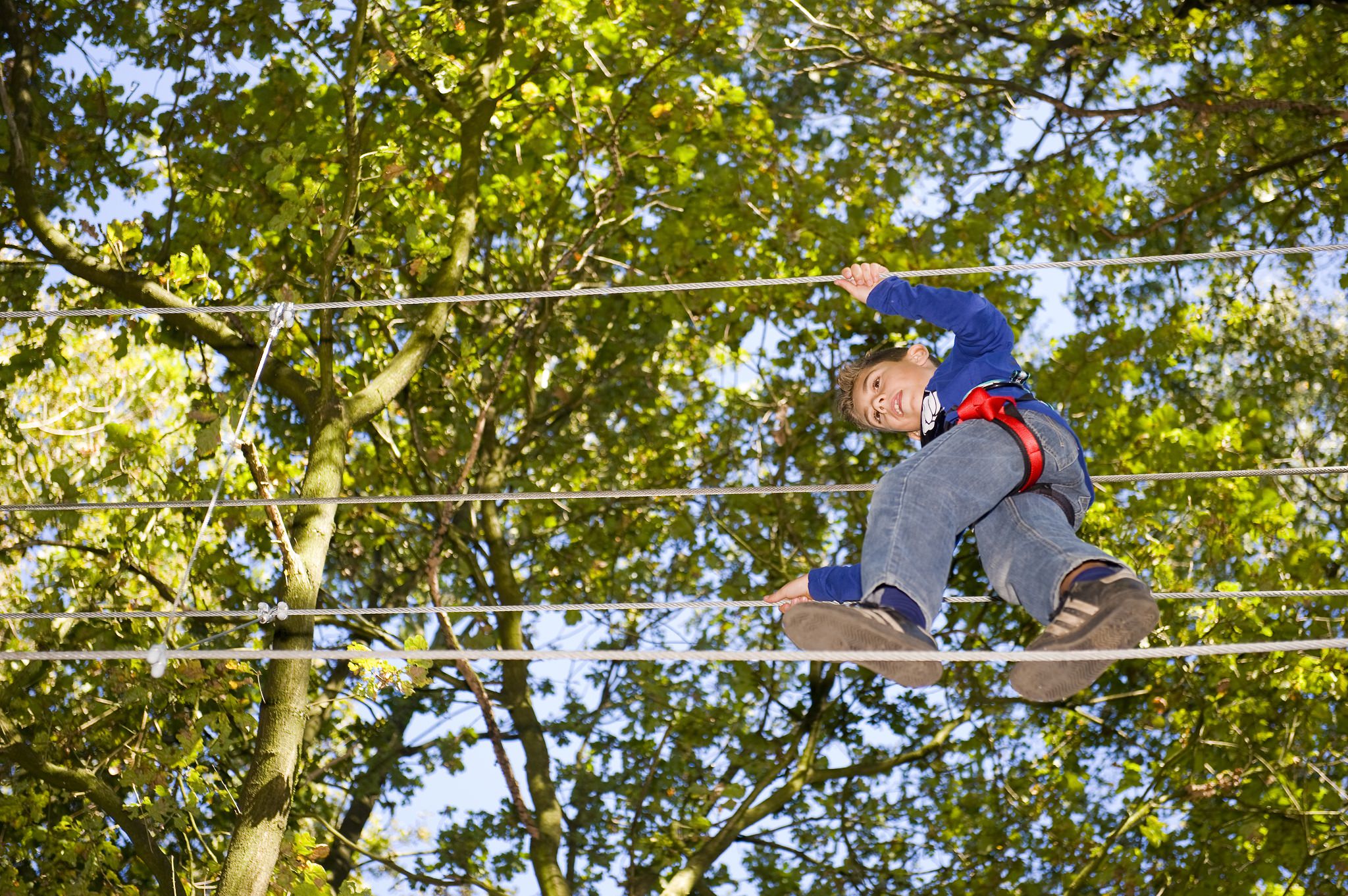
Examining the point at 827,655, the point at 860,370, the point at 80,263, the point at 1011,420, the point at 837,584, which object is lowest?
the point at 827,655

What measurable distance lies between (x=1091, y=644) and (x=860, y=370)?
1.03m

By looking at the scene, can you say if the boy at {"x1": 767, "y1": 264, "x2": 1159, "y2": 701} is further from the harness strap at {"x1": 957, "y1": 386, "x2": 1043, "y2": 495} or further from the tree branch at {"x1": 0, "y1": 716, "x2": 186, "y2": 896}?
the tree branch at {"x1": 0, "y1": 716, "x2": 186, "y2": 896}

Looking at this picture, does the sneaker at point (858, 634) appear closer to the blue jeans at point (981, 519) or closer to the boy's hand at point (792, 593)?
the blue jeans at point (981, 519)

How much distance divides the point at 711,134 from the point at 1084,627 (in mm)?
5309

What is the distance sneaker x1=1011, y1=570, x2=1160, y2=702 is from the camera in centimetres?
233

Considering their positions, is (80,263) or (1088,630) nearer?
(1088,630)

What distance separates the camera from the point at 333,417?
5.06 m

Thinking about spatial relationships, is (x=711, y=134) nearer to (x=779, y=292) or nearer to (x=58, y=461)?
(x=779, y=292)

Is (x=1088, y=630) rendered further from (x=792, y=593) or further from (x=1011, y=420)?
(x=792, y=593)

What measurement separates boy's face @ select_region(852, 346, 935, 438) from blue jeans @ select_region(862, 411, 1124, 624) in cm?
28

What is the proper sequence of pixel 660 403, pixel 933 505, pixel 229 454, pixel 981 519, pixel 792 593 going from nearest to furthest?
pixel 933 505
pixel 981 519
pixel 792 593
pixel 229 454
pixel 660 403

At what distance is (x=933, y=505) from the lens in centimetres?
259

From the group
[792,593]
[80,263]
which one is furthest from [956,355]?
[80,263]

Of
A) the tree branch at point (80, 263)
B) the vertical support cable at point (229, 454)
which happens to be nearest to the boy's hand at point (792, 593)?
the vertical support cable at point (229, 454)
